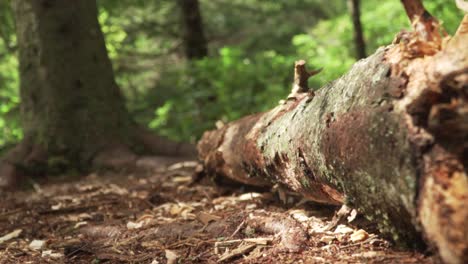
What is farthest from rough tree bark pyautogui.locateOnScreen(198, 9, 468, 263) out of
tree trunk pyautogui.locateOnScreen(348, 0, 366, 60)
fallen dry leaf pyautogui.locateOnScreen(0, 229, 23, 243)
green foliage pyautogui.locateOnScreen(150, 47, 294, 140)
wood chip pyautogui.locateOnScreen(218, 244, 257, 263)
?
tree trunk pyautogui.locateOnScreen(348, 0, 366, 60)

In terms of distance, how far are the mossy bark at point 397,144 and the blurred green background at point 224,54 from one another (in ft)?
10.5

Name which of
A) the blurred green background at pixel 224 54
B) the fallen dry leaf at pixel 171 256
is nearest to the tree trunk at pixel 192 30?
the blurred green background at pixel 224 54

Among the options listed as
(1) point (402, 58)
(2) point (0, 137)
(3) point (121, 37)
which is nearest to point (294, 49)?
(3) point (121, 37)

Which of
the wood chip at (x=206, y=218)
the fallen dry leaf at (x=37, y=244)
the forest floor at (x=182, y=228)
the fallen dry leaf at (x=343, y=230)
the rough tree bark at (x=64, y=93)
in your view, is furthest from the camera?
the rough tree bark at (x=64, y=93)

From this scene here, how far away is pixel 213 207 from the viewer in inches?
127

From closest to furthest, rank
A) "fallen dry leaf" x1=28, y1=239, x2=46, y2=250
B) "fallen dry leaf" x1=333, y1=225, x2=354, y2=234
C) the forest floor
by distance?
the forest floor, "fallen dry leaf" x1=333, y1=225, x2=354, y2=234, "fallen dry leaf" x1=28, y1=239, x2=46, y2=250

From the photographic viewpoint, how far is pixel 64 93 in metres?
5.36

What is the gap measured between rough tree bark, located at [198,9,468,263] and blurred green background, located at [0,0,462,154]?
3.23m

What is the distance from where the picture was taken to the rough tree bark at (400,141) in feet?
4.43

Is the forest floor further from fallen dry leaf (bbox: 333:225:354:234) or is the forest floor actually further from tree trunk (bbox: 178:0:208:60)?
tree trunk (bbox: 178:0:208:60)

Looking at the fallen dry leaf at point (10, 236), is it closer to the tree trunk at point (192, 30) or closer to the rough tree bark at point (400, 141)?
the rough tree bark at point (400, 141)

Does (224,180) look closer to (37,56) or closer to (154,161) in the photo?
(154,161)

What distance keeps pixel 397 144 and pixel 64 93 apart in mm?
4607

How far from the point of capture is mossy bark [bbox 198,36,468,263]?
4.44 ft
